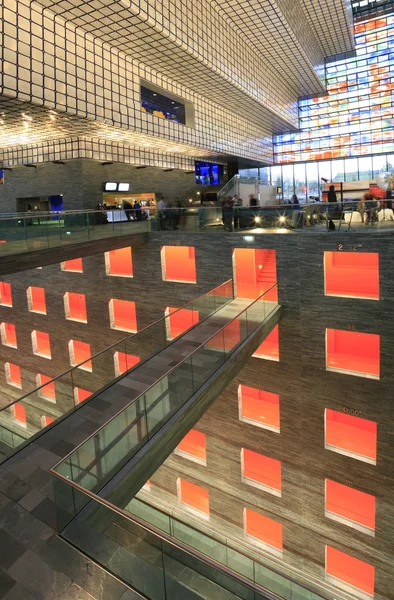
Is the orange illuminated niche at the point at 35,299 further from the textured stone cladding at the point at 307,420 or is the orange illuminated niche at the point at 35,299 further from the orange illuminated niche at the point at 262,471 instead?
the orange illuminated niche at the point at 262,471

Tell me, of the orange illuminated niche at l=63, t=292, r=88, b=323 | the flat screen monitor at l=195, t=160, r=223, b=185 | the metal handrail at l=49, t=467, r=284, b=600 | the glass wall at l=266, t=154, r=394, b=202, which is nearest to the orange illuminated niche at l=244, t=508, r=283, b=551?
the orange illuminated niche at l=63, t=292, r=88, b=323

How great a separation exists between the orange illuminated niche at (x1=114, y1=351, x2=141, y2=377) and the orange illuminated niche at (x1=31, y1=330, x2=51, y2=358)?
35.4ft

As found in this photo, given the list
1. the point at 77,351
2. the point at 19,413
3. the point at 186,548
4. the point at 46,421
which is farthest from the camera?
the point at 77,351

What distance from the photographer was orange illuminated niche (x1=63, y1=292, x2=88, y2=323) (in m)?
17.9

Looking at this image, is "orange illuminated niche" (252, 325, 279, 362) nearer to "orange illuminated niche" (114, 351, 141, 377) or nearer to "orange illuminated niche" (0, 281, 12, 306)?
"orange illuminated niche" (114, 351, 141, 377)

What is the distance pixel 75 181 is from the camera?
17719 mm

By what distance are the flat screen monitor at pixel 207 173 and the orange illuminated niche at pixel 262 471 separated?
54.6 ft

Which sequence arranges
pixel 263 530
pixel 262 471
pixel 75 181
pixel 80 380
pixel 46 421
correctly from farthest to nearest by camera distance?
pixel 75 181, pixel 263 530, pixel 262 471, pixel 80 380, pixel 46 421

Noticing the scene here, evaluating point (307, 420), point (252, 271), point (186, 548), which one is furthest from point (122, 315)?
point (186, 548)

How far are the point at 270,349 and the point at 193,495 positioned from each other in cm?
675

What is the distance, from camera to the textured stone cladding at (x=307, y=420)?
1172 centimetres

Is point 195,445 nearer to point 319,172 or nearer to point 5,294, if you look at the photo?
point 5,294

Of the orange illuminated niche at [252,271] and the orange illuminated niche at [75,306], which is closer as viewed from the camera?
the orange illuminated niche at [252,271]

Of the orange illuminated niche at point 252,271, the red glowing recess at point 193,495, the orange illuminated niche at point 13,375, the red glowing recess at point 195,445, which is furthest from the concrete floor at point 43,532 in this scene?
the orange illuminated niche at point 13,375
